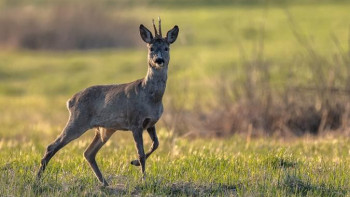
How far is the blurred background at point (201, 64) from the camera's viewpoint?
16.2 m

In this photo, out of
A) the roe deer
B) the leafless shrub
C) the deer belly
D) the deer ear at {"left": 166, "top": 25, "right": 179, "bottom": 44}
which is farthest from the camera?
the leafless shrub

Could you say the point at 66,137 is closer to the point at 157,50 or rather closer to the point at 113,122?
the point at 113,122

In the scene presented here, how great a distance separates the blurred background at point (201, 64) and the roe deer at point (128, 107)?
392cm

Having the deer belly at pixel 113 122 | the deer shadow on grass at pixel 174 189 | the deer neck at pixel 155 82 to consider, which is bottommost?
the deer shadow on grass at pixel 174 189

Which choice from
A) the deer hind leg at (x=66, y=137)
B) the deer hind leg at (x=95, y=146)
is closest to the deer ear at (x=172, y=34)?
the deer hind leg at (x=95, y=146)

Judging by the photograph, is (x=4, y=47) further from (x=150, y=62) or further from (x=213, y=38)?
(x=150, y=62)

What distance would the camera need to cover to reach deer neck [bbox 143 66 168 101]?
9.38m

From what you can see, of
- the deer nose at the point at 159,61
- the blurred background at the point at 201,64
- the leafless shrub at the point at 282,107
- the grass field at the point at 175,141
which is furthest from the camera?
the blurred background at the point at 201,64

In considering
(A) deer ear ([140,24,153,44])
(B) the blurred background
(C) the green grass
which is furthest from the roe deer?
(B) the blurred background

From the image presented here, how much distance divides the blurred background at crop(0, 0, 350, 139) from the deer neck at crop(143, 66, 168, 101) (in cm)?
404

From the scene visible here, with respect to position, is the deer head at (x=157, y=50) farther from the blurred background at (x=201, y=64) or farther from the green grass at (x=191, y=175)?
the blurred background at (x=201, y=64)

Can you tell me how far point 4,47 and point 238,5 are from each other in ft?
65.6

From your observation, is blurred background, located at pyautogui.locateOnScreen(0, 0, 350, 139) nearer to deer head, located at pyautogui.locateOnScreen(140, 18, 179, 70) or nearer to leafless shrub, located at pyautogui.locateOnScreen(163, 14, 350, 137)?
leafless shrub, located at pyautogui.locateOnScreen(163, 14, 350, 137)

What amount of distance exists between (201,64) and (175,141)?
16.9m
